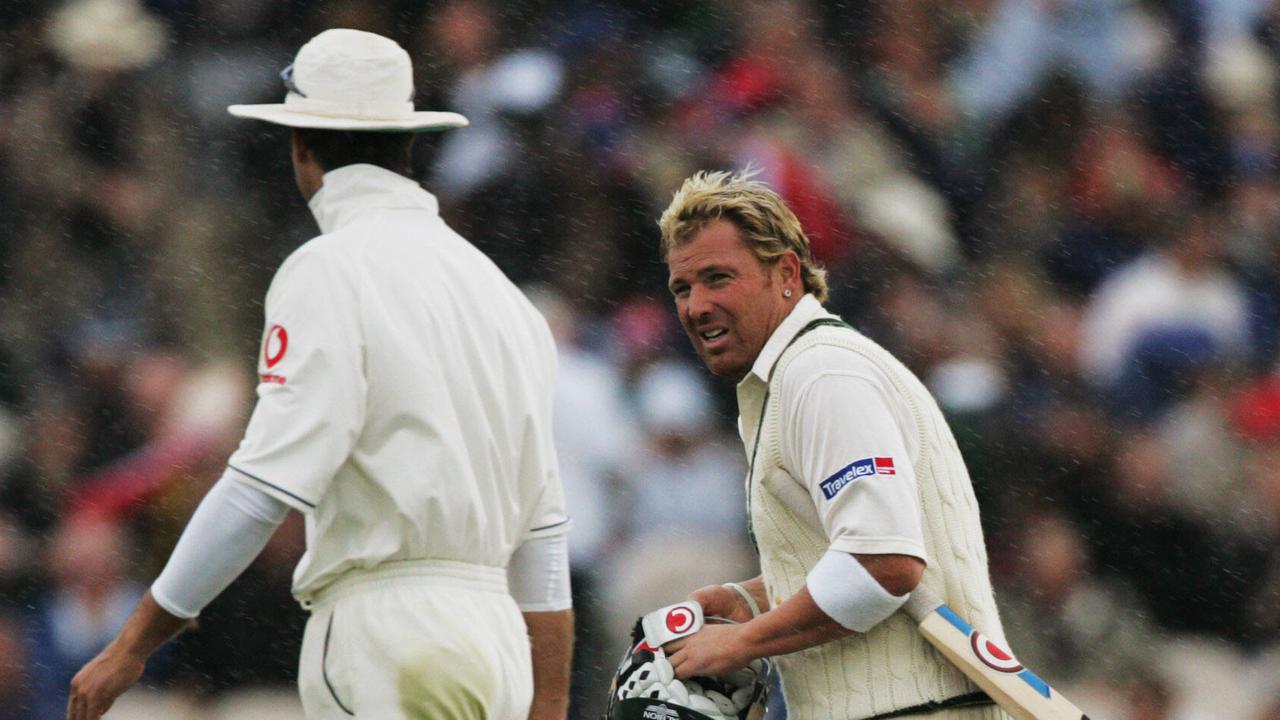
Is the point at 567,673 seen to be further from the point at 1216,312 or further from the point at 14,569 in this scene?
the point at 1216,312

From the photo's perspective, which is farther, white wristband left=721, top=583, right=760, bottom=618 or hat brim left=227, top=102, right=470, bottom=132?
white wristband left=721, top=583, right=760, bottom=618

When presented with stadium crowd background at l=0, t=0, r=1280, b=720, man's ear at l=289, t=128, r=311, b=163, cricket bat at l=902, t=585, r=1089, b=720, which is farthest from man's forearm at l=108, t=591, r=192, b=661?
stadium crowd background at l=0, t=0, r=1280, b=720

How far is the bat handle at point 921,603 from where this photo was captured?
3.48 m

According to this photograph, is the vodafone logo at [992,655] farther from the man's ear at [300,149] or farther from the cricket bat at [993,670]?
the man's ear at [300,149]

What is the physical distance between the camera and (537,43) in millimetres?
7012

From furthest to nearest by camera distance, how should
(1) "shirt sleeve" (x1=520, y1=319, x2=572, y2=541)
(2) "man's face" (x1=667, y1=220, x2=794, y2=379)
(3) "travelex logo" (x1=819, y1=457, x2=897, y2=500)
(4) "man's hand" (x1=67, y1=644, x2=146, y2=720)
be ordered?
(2) "man's face" (x1=667, y1=220, x2=794, y2=379)
(1) "shirt sleeve" (x1=520, y1=319, x2=572, y2=541)
(3) "travelex logo" (x1=819, y1=457, x2=897, y2=500)
(4) "man's hand" (x1=67, y1=644, x2=146, y2=720)

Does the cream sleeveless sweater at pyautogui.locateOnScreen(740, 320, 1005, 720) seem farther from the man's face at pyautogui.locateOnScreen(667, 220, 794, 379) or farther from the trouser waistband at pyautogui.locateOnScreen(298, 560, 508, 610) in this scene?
the trouser waistband at pyautogui.locateOnScreen(298, 560, 508, 610)

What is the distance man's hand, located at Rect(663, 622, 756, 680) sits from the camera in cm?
352

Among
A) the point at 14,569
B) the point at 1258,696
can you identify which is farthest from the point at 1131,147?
the point at 14,569

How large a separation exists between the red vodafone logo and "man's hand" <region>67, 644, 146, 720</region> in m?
0.53

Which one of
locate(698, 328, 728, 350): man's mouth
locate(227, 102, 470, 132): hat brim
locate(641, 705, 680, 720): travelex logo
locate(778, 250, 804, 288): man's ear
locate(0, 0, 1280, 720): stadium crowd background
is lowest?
locate(0, 0, 1280, 720): stadium crowd background

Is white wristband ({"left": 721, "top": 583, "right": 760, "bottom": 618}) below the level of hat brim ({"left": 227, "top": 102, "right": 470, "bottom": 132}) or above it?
below

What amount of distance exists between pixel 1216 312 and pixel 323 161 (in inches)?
173

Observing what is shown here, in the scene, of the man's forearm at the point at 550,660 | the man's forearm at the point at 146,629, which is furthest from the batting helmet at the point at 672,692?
the man's forearm at the point at 146,629
